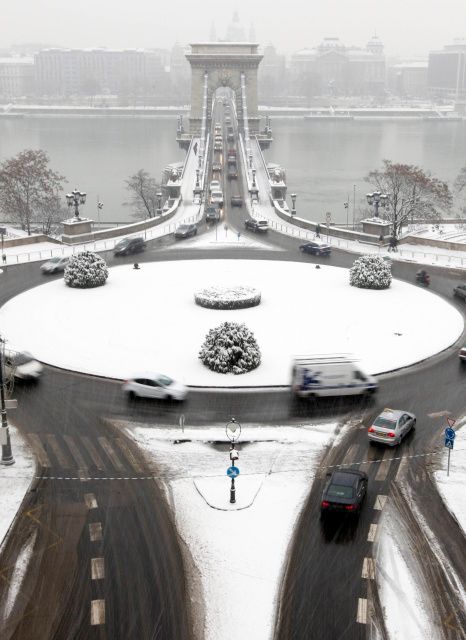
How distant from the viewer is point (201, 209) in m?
68.0

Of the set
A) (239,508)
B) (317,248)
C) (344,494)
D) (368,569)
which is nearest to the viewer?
(368,569)

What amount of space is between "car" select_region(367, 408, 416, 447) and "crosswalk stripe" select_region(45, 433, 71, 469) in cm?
866

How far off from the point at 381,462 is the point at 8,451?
10255 mm

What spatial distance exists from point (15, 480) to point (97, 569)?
15.8 feet

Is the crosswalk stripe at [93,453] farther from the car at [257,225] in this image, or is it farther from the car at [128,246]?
the car at [257,225]

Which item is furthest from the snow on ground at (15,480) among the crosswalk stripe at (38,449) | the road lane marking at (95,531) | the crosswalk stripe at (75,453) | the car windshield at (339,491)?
the car windshield at (339,491)

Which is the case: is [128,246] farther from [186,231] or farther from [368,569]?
[368,569]

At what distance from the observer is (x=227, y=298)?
36844 millimetres

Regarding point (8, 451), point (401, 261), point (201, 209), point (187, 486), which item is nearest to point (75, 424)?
point (8, 451)

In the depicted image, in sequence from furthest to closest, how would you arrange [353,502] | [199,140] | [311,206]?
[199,140] → [311,206] → [353,502]

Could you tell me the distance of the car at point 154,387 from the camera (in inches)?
1010

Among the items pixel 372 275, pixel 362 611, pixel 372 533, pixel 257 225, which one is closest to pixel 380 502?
pixel 372 533

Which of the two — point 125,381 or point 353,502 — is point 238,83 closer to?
point 125,381

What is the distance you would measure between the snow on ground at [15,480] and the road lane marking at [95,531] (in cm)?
199
